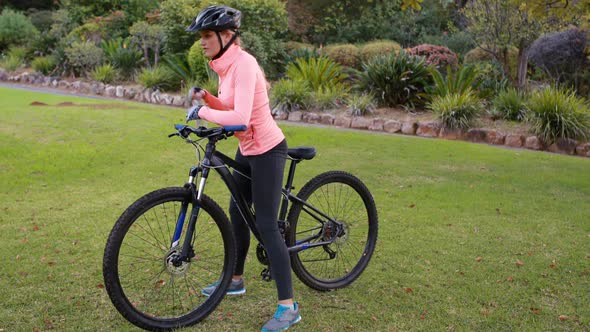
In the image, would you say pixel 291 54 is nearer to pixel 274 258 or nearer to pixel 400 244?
pixel 400 244

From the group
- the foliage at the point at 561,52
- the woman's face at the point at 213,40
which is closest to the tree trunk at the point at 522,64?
the foliage at the point at 561,52

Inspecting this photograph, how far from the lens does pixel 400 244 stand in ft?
18.0

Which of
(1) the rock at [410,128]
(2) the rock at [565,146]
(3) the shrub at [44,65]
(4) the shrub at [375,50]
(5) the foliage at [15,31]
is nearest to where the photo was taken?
(2) the rock at [565,146]

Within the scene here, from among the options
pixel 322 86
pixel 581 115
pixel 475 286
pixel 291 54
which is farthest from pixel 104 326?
pixel 291 54

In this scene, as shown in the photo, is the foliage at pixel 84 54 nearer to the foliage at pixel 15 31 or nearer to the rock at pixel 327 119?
the foliage at pixel 15 31

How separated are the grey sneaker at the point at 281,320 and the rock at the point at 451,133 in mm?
9320

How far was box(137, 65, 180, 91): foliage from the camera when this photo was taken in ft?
56.8

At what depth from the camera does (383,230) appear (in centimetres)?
589

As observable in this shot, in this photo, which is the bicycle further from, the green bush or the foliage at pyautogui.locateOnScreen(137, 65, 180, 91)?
the foliage at pyautogui.locateOnScreen(137, 65, 180, 91)

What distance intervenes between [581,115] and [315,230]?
8.90 metres

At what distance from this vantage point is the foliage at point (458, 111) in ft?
41.0

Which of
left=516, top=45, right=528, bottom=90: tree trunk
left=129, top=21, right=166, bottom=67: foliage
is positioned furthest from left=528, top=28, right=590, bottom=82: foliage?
left=129, top=21, right=166, bottom=67: foliage

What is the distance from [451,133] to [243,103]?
973 cm

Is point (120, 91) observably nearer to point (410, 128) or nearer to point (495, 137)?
point (410, 128)
